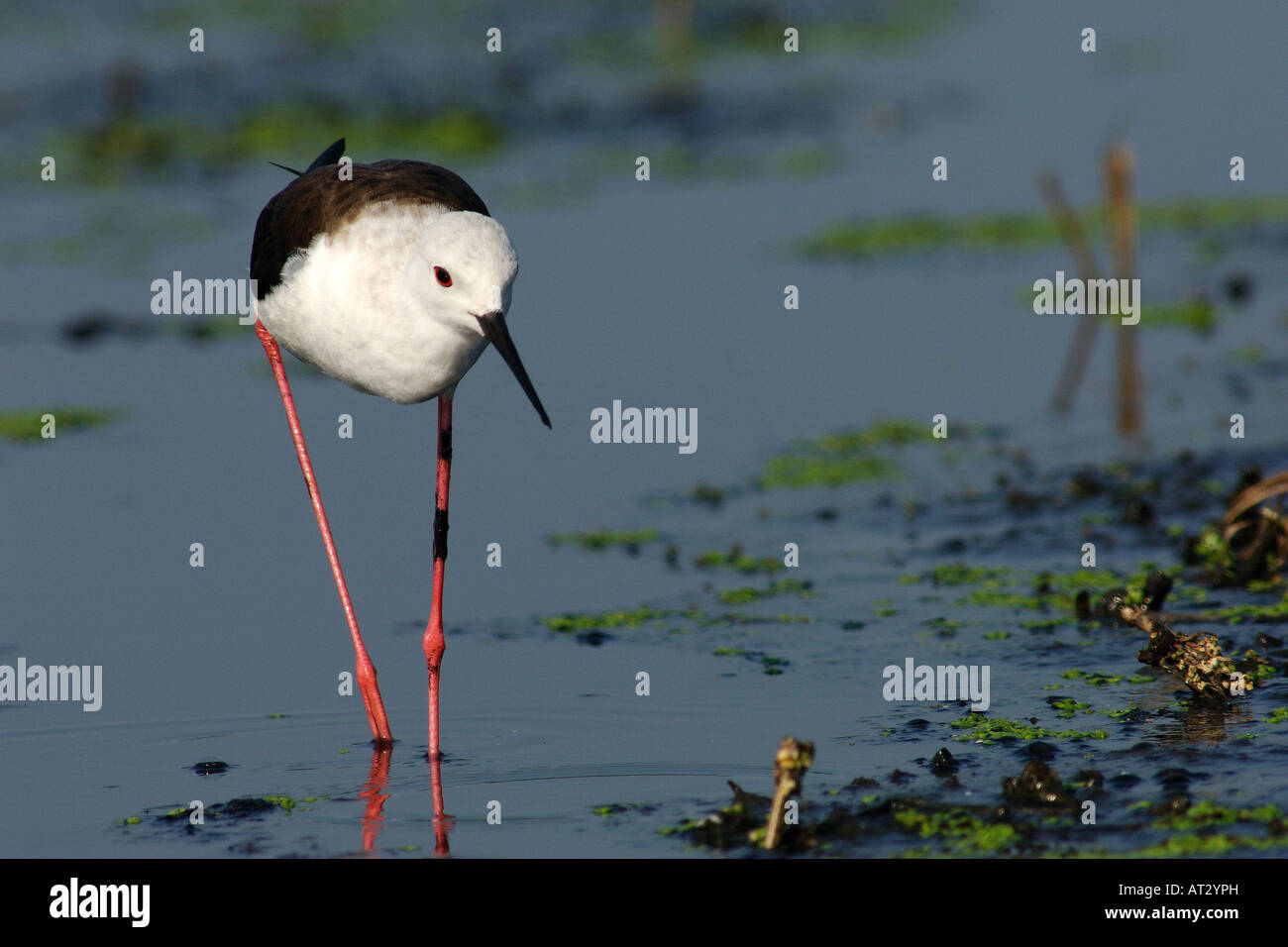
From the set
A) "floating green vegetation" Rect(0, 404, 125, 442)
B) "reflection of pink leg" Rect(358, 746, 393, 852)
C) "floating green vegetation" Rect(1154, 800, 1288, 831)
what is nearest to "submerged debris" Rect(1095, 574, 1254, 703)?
"floating green vegetation" Rect(1154, 800, 1288, 831)

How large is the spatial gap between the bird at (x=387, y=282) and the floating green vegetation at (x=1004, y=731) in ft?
5.90

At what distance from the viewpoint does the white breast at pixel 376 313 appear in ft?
21.4

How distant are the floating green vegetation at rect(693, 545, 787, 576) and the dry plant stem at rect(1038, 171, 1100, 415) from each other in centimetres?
304

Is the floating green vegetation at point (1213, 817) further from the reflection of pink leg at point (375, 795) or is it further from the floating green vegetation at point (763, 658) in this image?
the reflection of pink leg at point (375, 795)

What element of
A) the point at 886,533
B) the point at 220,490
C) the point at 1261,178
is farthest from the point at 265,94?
the point at 886,533

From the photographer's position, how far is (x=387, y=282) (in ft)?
21.4

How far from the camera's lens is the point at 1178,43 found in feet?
74.8

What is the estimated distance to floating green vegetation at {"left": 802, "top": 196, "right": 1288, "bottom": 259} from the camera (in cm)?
1559

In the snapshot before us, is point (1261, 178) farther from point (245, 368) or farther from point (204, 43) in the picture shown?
point (204, 43)

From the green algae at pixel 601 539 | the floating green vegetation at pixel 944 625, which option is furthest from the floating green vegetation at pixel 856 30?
the floating green vegetation at pixel 944 625

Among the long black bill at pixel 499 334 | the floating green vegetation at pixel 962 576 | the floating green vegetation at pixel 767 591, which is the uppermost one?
the long black bill at pixel 499 334

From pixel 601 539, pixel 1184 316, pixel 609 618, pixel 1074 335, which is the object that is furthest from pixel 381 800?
pixel 1184 316

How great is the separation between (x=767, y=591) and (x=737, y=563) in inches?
17.9

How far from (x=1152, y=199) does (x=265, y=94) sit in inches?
391
